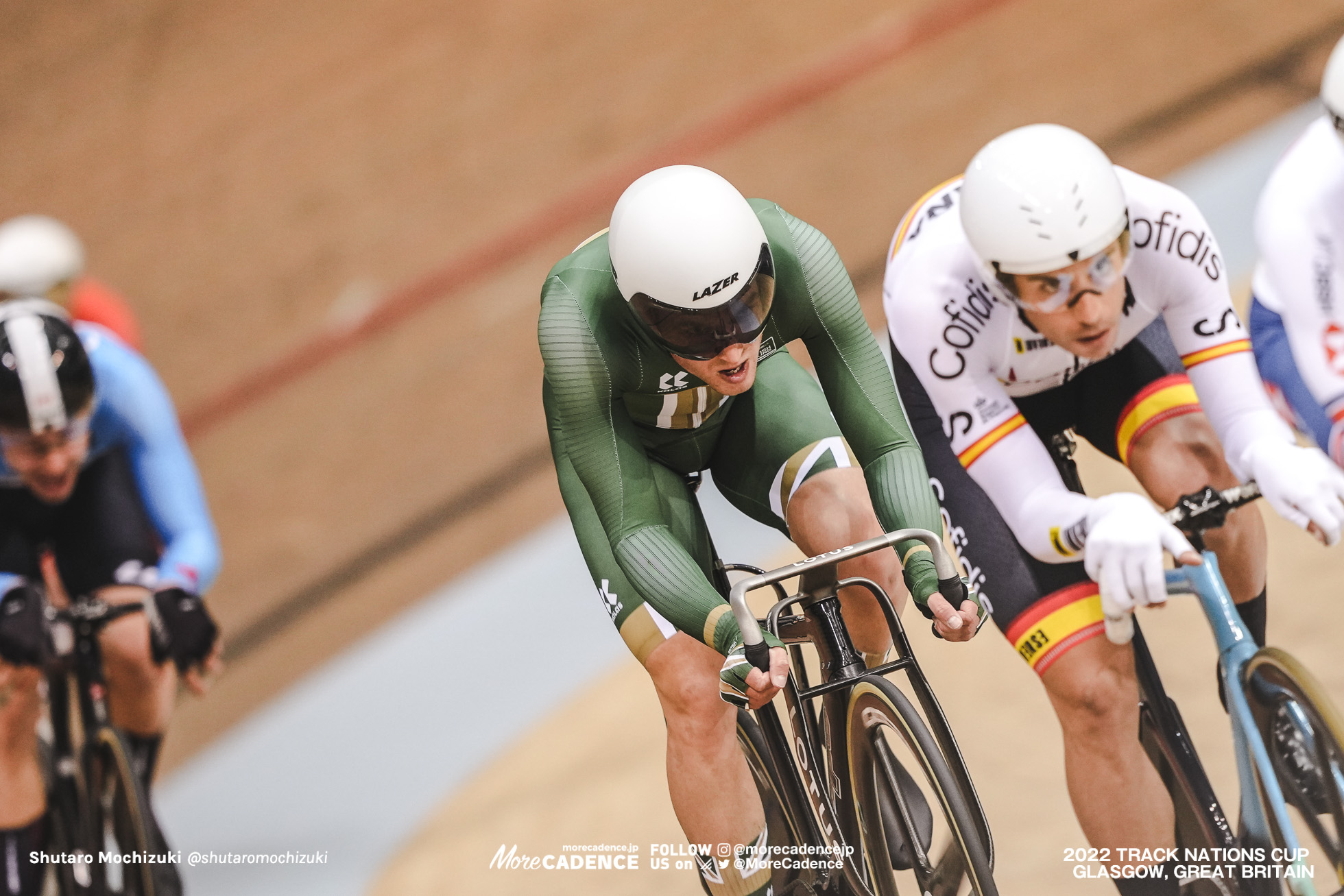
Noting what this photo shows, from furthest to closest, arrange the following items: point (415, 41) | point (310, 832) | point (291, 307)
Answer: point (415, 41) → point (291, 307) → point (310, 832)

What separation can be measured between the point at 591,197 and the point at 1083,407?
3712 millimetres

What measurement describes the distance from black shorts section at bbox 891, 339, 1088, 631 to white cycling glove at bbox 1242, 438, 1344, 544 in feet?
1.25

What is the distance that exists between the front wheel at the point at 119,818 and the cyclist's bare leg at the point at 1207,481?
234cm

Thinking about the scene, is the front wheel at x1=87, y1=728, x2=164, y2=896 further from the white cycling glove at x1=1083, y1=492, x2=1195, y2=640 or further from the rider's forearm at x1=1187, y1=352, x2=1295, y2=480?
the rider's forearm at x1=1187, y1=352, x2=1295, y2=480

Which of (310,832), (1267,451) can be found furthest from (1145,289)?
(310,832)

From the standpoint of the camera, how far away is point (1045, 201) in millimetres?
2266

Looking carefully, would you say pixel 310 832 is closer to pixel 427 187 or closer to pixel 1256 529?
pixel 1256 529

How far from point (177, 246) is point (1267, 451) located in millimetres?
5593

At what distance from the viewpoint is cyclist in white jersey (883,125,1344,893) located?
229 centimetres

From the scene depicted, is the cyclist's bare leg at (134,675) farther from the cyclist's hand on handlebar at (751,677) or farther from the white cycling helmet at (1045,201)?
the white cycling helmet at (1045,201)

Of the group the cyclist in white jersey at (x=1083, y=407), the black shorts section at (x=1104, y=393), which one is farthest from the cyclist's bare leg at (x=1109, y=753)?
the black shorts section at (x=1104, y=393)

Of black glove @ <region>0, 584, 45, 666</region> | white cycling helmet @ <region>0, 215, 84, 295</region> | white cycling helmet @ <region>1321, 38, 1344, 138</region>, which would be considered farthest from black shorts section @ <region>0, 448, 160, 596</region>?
white cycling helmet @ <region>1321, 38, 1344, 138</region>

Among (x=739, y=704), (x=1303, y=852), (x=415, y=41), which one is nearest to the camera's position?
(x=739, y=704)

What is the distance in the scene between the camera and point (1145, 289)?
258 cm
